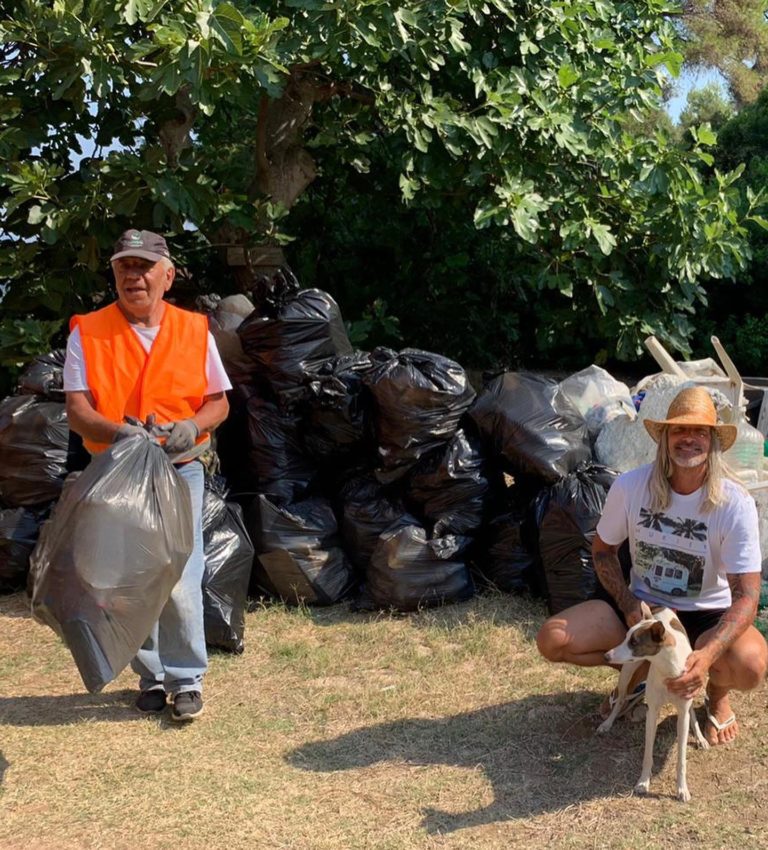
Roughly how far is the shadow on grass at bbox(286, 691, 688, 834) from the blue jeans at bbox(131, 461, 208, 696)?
1.58 ft

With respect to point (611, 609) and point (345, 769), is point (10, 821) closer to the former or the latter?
point (345, 769)

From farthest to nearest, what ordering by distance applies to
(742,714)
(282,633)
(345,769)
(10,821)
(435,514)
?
(435,514)
(282,633)
(742,714)
(345,769)
(10,821)

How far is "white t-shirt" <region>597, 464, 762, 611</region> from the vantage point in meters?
2.99

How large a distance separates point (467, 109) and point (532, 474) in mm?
2342

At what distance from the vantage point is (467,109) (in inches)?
225

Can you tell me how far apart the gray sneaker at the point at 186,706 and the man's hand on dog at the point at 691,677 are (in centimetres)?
152

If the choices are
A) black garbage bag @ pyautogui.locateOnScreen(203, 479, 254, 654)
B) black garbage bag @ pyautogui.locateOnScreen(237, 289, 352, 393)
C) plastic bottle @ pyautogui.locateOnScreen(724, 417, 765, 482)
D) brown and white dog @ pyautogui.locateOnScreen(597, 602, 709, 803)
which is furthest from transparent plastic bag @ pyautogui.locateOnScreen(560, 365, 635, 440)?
brown and white dog @ pyautogui.locateOnScreen(597, 602, 709, 803)

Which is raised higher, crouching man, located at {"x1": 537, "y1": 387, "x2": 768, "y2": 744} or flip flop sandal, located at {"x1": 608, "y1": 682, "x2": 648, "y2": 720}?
crouching man, located at {"x1": 537, "y1": 387, "x2": 768, "y2": 744}

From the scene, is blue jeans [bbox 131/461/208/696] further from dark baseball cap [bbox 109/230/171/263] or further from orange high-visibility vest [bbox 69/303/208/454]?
dark baseball cap [bbox 109/230/171/263]

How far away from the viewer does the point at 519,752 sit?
3195mm

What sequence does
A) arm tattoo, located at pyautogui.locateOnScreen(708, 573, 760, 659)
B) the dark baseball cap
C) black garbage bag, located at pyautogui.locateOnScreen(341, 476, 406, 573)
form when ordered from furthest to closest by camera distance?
black garbage bag, located at pyautogui.locateOnScreen(341, 476, 406, 573) → the dark baseball cap → arm tattoo, located at pyautogui.locateOnScreen(708, 573, 760, 659)

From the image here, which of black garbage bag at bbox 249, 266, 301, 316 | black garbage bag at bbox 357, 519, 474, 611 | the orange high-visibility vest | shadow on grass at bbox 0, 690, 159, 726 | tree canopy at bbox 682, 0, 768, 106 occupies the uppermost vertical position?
tree canopy at bbox 682, 0, 768, 106

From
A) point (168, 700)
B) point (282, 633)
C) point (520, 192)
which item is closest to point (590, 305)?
point (520, 192)

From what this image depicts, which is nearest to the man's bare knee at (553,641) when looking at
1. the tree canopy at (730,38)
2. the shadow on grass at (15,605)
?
the shadow on grass at (15,605)
